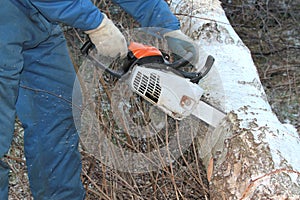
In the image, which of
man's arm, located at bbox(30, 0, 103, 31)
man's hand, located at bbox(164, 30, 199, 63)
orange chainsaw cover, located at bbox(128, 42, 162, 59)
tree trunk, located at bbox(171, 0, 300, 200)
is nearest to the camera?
tree trunk, located at bbox(171, 0, 300, 200)

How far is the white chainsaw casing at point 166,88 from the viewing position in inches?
97.3

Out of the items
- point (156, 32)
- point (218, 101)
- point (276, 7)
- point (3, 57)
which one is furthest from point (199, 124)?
point (276, 7)

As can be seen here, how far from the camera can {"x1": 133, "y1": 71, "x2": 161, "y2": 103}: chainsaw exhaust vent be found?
2.47 meters

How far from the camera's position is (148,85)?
249cm

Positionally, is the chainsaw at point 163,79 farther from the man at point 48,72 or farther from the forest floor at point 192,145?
the forest floor at point 192,145

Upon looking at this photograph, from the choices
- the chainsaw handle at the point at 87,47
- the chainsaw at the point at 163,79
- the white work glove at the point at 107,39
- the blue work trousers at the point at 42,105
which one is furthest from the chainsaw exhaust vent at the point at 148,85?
the blue work trousers at the point at 42,105

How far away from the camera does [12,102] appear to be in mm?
2539

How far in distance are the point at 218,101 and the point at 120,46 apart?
2.12ft


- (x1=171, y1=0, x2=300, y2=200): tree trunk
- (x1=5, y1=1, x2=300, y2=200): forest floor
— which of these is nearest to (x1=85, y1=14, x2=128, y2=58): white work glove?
(x1=171, y1=0, x2=300, y2=200): tree trunk

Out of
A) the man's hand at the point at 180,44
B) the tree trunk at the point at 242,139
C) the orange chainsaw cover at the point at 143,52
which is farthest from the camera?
the man's hand at the point at 180,44

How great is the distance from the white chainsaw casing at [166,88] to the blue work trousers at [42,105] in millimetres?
517

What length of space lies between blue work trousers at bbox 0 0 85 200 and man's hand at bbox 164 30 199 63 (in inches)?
23.5

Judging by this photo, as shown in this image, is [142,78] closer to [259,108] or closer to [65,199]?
[259,108]

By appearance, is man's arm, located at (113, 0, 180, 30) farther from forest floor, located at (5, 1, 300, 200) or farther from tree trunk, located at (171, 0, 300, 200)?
forest floor, located at (5, 1, 300, 200)
